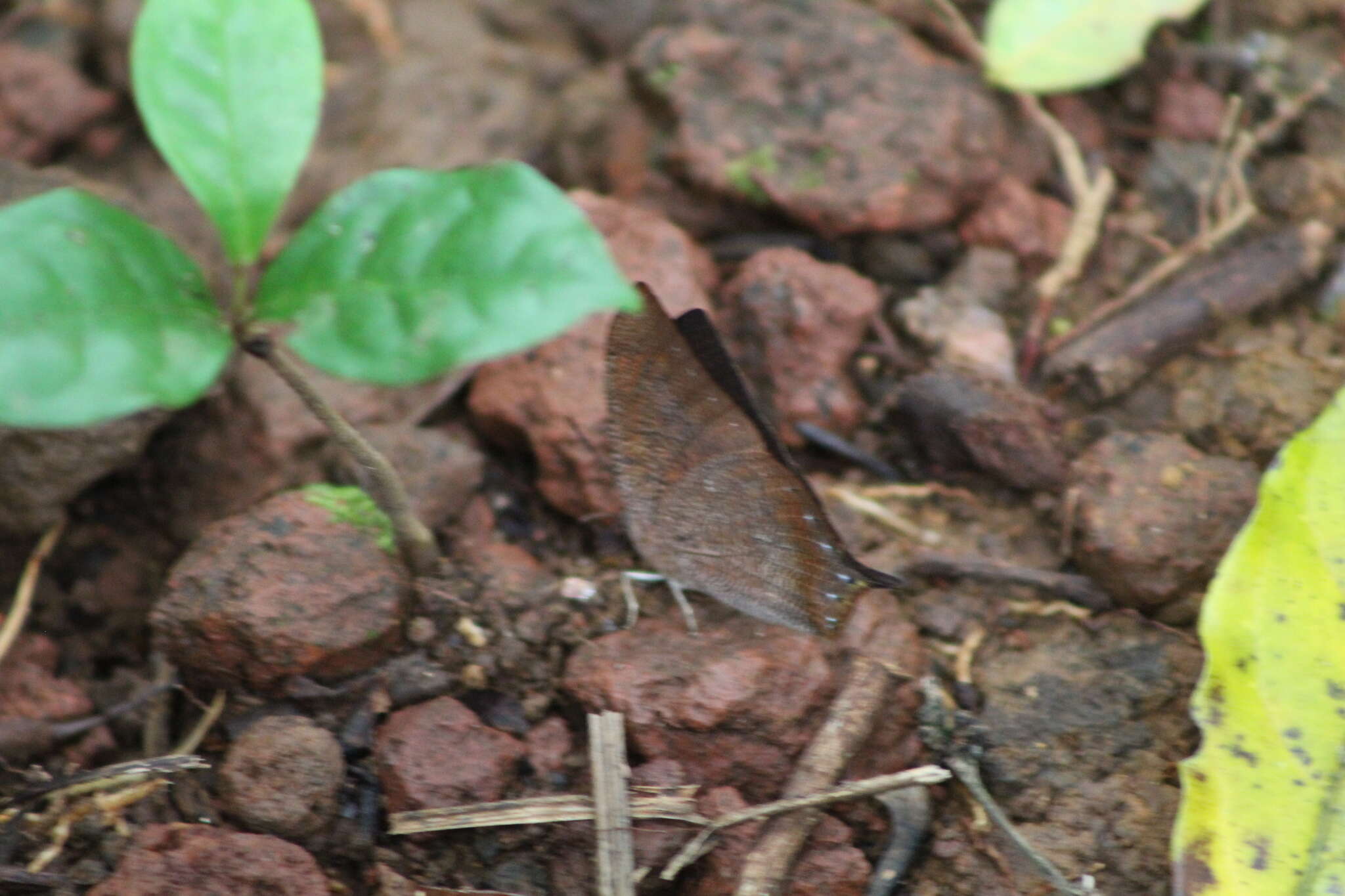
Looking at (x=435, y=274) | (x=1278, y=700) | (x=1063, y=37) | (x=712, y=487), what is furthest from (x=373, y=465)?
(x=1063, y=37)

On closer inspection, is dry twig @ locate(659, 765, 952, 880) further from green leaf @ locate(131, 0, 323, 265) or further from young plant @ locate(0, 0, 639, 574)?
green leaf @ locate(131, 0, 323, 265)

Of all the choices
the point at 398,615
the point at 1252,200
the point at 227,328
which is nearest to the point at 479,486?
the point at 398,615

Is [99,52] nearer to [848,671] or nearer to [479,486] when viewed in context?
[479,486]

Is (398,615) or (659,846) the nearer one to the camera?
(659,846)

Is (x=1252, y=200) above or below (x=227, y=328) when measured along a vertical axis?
below

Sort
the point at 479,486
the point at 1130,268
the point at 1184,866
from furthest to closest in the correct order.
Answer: the point at 1130,268
the point at 479,486
the point at 1184,866

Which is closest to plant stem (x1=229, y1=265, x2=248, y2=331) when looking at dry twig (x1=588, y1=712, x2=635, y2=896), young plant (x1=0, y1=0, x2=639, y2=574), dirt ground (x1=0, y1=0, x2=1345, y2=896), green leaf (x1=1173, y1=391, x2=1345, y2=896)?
young plant (x1=0, y1=0, x2=639, y2=574)

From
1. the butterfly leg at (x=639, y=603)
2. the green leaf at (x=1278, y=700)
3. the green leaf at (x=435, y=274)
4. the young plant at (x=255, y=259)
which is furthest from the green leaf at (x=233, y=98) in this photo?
the green leaf at (x=1278, y=700)
